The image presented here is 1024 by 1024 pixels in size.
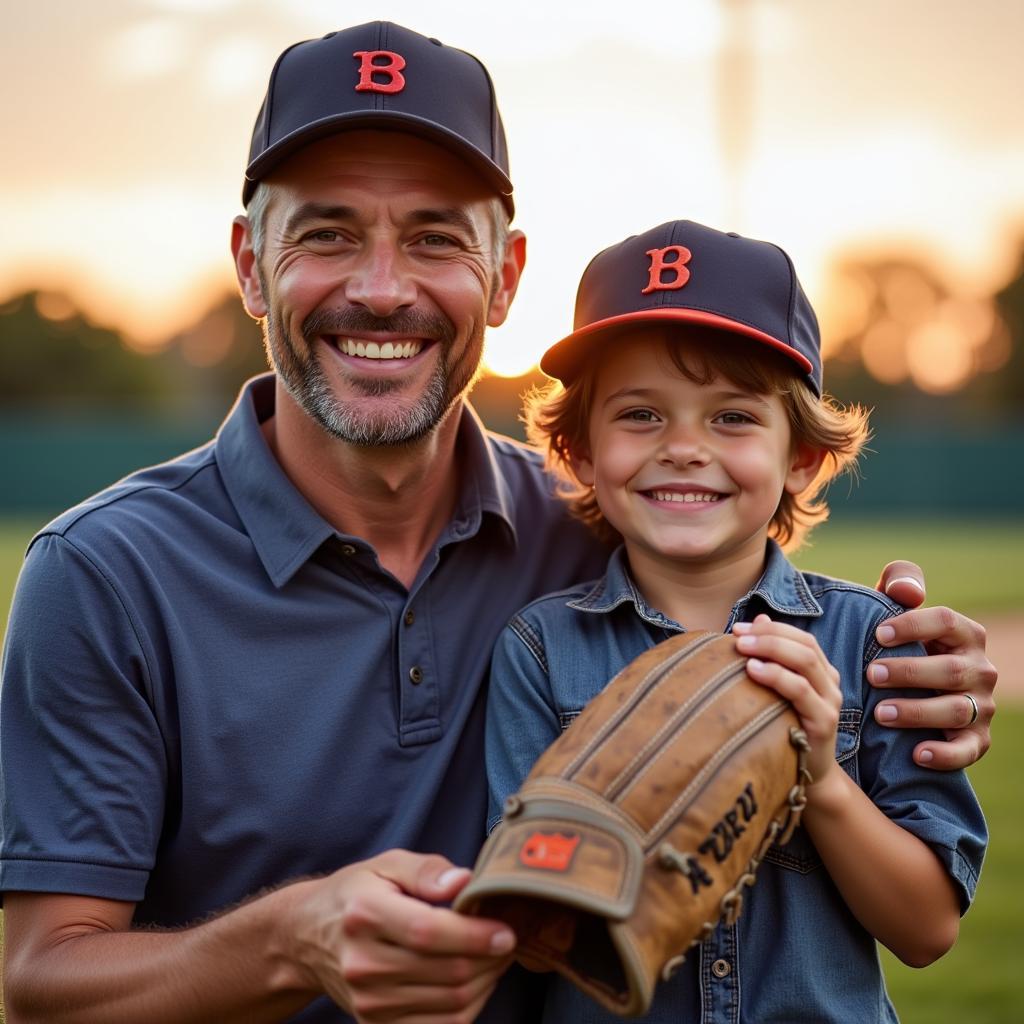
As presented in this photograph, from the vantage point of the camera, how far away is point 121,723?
89.2 inches

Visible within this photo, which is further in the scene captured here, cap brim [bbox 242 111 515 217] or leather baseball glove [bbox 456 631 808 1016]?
cap brim [bbox 242 111 515 217]

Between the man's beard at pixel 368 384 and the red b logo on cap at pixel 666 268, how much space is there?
48 centimetres

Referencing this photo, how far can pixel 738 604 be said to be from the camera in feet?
8.11

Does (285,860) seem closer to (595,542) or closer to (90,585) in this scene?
(90,585)

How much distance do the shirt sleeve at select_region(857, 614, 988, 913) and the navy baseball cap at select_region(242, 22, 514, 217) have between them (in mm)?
1425

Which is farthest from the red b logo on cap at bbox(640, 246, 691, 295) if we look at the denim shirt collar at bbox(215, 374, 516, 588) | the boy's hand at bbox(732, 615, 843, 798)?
the boy's hand at bbox(732, 615, 843, 798)

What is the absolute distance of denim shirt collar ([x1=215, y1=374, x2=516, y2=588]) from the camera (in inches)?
98.8

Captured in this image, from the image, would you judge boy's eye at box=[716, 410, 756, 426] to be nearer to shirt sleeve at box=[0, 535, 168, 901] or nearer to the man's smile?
the man's smile

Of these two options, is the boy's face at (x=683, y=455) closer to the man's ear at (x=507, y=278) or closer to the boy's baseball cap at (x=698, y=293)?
the boy's baseball cap at (x=698, y=293)

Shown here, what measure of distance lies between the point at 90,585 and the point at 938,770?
1.60 m

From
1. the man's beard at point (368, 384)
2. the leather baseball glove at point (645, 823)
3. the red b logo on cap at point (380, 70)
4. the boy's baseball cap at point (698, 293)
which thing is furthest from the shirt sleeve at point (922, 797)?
the red b logo on cap at point (380, 70)

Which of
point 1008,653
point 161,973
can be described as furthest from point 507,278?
point 1008,653

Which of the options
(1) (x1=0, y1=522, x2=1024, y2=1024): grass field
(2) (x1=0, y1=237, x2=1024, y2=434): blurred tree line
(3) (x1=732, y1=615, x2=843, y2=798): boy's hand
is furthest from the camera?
(2) (x1=0, y1=237, x2=1024, y2=434): blurred tree line

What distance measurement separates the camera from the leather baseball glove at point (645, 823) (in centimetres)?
167
